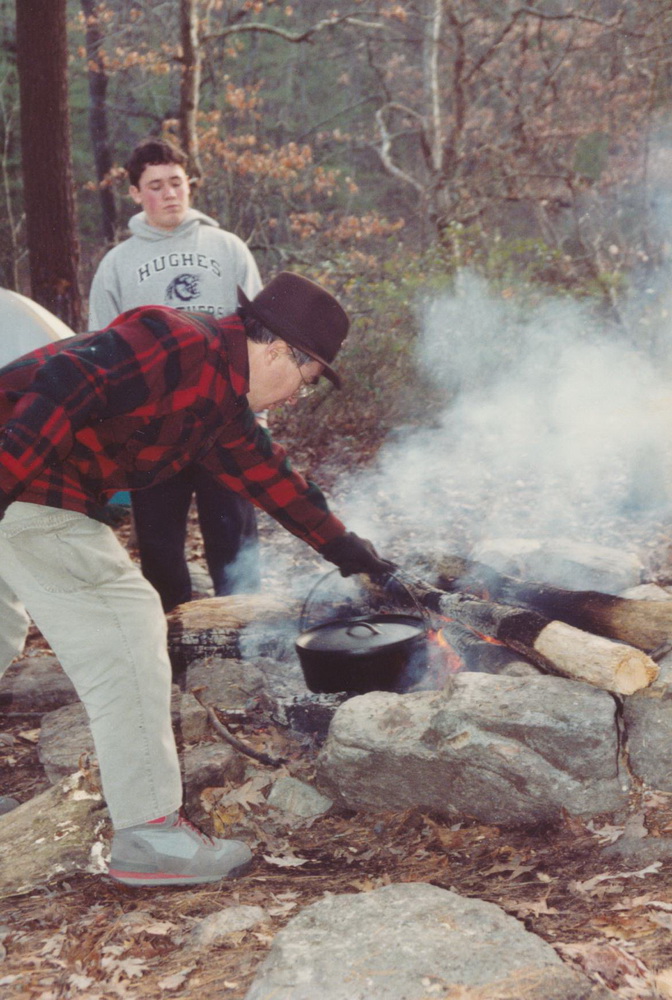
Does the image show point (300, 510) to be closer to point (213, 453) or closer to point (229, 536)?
point (213, 453)

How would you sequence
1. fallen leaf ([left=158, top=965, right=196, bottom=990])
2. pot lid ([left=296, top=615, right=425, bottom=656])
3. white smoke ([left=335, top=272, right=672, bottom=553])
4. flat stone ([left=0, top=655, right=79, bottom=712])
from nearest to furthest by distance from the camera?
fallen leaf ([left=158, top=965, right=196, bottom=990])
pot lid ([left=296, top=615, right=425, bottom=656])
flat stone ([left=0, top=655, right=79, bottom=712])
white smoke ([left=335, top=272, right=672, bottom=553])

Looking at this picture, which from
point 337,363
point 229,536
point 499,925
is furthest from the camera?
point 337,363

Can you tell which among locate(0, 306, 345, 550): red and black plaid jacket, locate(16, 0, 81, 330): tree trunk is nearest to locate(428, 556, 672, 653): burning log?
locate(0, 306, 345, 550): red and black plaid jacket

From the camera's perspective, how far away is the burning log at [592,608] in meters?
3.83

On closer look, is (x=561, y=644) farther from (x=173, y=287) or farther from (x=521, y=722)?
(x=173, y=287)

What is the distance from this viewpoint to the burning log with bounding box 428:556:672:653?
383 centimetres

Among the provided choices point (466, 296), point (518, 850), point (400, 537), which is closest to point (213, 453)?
point (518, 850)

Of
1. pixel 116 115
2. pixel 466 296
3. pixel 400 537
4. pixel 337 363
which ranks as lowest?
pixel 400 537

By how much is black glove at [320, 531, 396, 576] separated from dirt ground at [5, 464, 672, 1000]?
1.10 metres

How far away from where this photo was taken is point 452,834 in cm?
334

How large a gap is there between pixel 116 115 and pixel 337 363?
→ 669 inches

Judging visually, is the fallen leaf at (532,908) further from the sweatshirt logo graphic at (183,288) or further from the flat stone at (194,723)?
the sweatshirt logo graphic at (183,288)

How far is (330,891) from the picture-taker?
9.82 feet

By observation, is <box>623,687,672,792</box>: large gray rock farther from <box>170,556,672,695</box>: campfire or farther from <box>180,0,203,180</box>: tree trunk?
<box>180,0,203,180</box>: tree trunk
